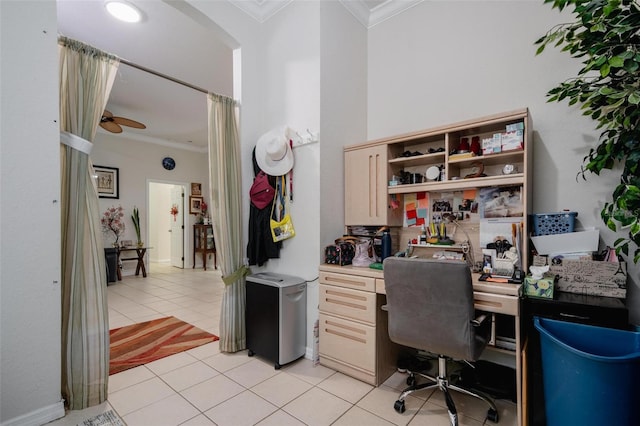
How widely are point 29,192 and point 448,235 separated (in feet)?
9.53

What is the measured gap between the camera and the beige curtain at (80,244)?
1876mm

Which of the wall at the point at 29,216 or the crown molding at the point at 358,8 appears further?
the crown molding at the point at 358,8

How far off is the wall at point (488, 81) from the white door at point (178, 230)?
585cm

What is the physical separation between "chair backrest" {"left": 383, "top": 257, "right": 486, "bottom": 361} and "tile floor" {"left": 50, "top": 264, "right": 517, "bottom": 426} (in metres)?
0.53

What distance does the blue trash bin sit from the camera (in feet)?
4.27

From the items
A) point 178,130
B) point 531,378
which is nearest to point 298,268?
point 531,378

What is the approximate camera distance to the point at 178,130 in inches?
249

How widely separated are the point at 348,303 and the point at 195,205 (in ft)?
20.1

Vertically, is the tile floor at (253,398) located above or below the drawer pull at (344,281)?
below

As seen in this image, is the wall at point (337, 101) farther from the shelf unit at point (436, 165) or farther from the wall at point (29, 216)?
the wall at point (29, 216)

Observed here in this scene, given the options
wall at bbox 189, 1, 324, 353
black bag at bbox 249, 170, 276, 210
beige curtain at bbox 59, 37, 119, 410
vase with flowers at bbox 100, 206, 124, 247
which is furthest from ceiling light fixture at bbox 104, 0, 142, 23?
vase with flowers at bbox 100, 206, 124, 247

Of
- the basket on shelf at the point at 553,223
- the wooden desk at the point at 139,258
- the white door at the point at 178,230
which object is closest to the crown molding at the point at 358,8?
the basket on shelf at the point at 553,223

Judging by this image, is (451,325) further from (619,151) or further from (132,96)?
(132,96)

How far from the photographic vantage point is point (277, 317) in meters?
2.41
